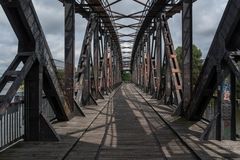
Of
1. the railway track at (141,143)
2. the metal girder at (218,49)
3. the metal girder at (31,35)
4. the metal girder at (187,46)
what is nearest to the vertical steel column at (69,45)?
the railway track at (141,143)

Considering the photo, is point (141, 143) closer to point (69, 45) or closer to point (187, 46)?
point (187, 46)

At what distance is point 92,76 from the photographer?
27.1 metres

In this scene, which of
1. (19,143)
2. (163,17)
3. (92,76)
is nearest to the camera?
(19,143)

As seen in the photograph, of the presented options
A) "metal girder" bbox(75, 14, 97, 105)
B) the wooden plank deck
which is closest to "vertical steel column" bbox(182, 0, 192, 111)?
the wooden plank deck

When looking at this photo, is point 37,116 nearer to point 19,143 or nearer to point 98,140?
point 19,143

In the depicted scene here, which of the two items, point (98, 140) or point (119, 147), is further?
point (98, 140)

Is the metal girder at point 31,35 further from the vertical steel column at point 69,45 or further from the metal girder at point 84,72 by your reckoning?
the metal girder at point 84,72

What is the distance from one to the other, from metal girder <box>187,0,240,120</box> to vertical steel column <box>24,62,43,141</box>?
178 inches

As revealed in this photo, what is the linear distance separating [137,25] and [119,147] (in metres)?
33.5

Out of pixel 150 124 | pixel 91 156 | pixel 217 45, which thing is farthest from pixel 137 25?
pixel 91 156

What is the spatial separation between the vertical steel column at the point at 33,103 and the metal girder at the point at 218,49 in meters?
4.51

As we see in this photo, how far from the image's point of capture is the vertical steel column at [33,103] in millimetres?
Answer: 10695

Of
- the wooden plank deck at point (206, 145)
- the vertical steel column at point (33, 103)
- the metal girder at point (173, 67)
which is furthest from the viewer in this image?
the metal girder at point (173, 67)

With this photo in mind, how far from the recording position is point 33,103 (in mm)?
10742
